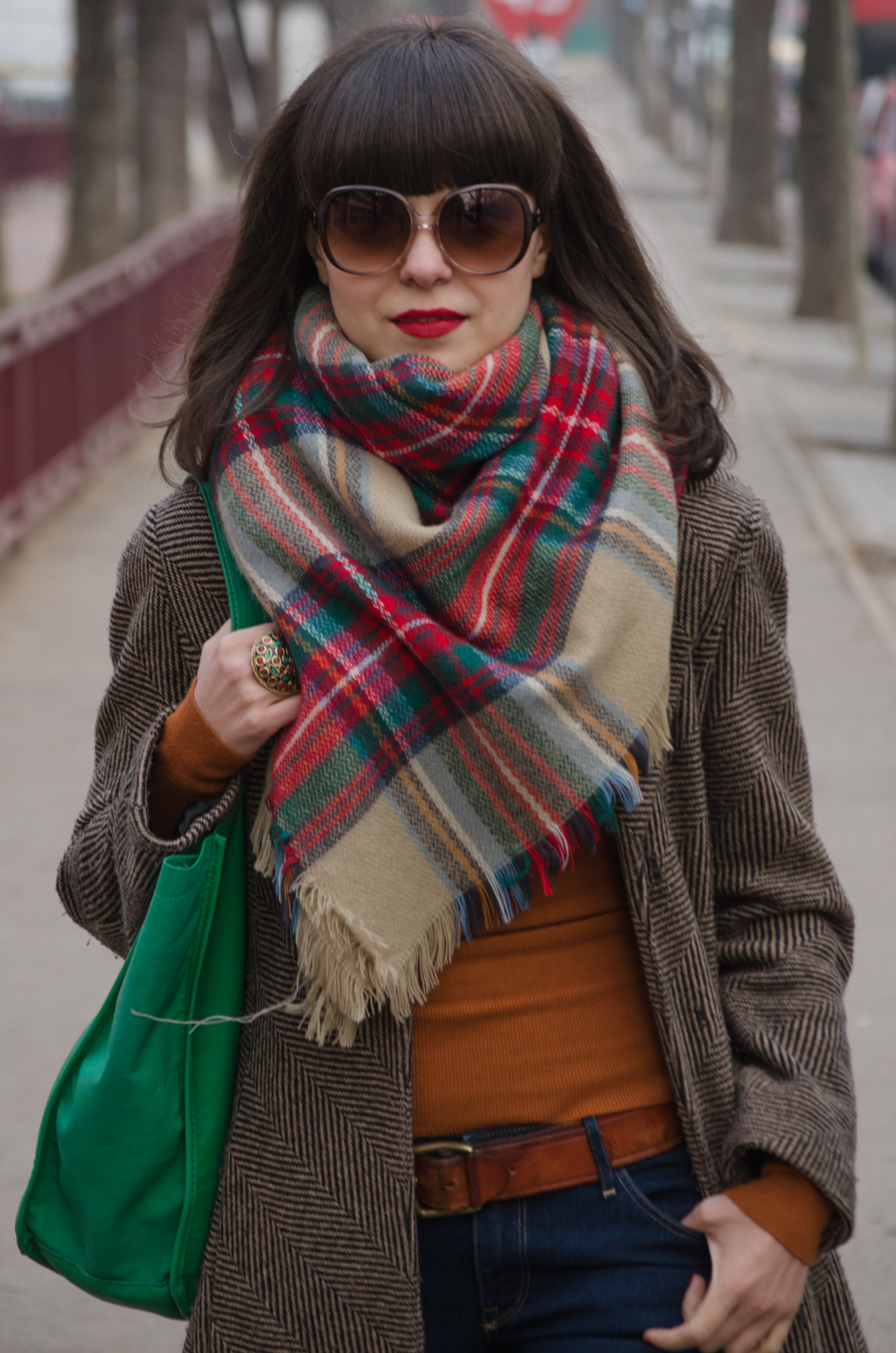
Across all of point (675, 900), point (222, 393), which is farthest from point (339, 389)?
point (675, 900)

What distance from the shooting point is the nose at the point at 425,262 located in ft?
5.89

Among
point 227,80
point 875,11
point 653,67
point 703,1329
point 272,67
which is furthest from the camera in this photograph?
point 653,67

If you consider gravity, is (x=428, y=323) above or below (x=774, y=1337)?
above

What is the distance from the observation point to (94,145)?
16.1 m

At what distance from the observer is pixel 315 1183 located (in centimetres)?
179

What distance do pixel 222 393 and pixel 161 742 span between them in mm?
406

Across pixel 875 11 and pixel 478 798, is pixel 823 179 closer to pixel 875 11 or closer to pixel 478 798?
pixel 875 11

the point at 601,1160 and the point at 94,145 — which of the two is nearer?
the point at 601,1160

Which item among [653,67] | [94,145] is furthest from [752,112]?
[653,67]

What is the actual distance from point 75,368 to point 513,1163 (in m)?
8.74

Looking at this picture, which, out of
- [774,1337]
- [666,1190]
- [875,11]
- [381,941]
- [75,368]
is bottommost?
[75,368]

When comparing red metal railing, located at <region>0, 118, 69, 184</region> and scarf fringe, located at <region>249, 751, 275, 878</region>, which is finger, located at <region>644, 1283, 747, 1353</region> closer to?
scarf fringe, located at <region>249, 751, 275, 878</region>

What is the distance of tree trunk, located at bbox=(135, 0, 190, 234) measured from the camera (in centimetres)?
1811

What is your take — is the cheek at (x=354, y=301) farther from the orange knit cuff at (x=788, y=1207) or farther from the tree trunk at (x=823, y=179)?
the tree trunk at (x=823, y=179)
